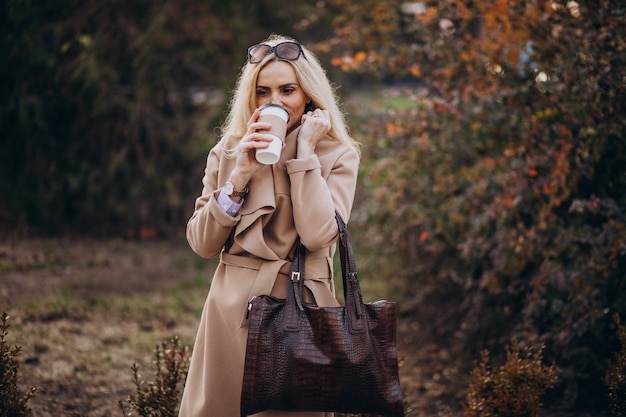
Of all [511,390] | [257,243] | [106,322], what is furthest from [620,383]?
[106,322]

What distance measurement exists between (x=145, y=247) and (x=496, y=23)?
5223mm

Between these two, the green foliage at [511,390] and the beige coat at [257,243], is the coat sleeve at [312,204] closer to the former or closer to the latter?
the beige coat at [257,243]

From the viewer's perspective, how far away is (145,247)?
8352mm

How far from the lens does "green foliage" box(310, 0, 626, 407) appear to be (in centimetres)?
369

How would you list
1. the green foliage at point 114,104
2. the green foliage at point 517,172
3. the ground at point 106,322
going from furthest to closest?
the green foliage at point 114,104 < the ground at point 106,322 < the green foliage at point 517,172

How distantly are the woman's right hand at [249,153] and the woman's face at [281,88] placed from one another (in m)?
0.20

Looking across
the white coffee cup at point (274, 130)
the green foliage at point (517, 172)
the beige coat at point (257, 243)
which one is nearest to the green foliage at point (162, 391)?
the beige coat at point (257, 243)

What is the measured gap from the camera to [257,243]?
2.54 m

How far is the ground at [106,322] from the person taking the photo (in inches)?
173

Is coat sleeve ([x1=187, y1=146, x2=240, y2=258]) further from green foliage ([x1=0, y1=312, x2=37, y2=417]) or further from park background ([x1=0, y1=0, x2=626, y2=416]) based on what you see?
park background ([x1=0, y1=0, x2=626, y2=416])

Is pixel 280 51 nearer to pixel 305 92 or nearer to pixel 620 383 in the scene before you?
pixel 305 92

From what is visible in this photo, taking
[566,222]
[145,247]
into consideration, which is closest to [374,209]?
[566,222]

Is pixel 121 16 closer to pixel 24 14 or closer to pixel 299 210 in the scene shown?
pixel 24 14

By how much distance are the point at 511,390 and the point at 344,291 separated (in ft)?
3.75
